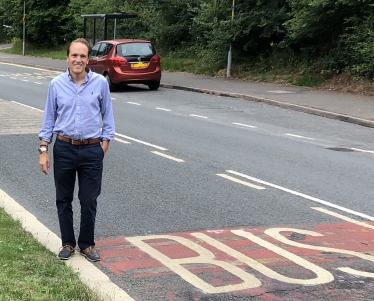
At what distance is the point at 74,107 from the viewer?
17.4 feet

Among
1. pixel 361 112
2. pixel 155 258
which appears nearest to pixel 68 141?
pixel 155 258

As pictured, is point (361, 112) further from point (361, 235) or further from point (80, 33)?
point (80, 33)

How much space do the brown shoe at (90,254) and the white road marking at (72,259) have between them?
1.6 inches

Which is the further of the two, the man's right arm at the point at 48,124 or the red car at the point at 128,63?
the red car at the point at 128,63

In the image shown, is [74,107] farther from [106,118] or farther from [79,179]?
[79,179]

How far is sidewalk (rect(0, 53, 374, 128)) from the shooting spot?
55.8 feet

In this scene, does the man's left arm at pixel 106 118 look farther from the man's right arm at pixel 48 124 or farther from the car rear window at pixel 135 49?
the car rear window at pixel 135 49

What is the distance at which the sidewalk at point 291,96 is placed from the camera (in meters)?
17.0

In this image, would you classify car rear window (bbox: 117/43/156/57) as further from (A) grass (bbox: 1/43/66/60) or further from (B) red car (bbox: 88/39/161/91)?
(A) grass (bbox: 1/43/66/60)

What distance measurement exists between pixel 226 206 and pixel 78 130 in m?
2.67

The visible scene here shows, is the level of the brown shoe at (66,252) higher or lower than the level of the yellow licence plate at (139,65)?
lower

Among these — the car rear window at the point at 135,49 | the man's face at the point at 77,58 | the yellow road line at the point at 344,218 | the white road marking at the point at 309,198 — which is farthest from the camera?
the car rear window at the point at 135,49

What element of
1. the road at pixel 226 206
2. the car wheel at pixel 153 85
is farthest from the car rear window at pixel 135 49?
the road at pixel 226 206

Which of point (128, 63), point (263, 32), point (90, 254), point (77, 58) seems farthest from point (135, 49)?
point (90, 254)
